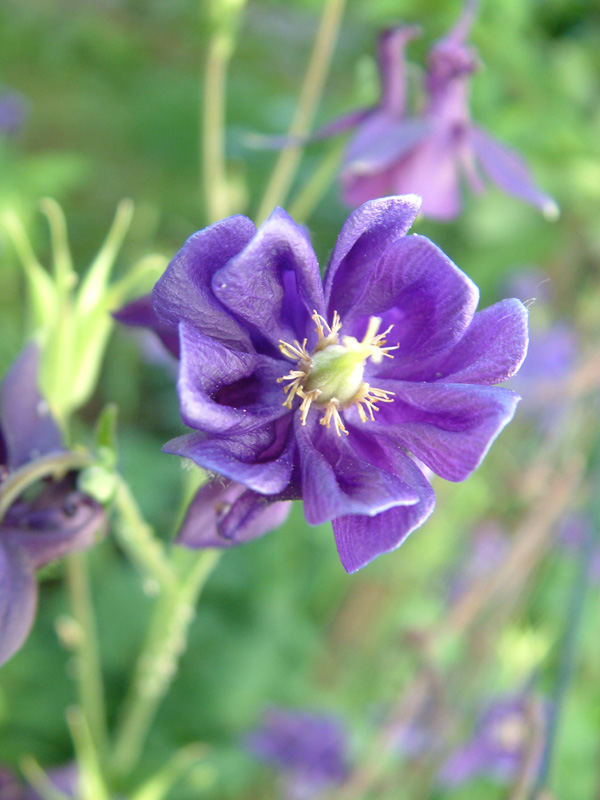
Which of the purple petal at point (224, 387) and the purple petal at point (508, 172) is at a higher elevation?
the purple petal at point (508, 172)

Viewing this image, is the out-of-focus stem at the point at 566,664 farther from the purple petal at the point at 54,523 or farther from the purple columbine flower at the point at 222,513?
the purple petal at the point at 54,523

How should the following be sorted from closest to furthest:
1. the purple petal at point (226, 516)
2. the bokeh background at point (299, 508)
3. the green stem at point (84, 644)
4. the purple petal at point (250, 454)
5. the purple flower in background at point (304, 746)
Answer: the purple petal at point (250, 454) → the purple petal at point (226, 516) → the green stem at point (84, 644) → the bokeh background at point (299, 508) → the purple flower in background at point (304, 746)

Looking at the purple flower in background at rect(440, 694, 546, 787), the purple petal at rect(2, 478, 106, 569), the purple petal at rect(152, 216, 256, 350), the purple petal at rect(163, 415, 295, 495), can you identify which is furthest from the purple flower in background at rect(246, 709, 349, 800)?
the purple petal at rect(152, 216, 256, 350)

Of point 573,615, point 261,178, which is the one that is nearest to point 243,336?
point 573,615

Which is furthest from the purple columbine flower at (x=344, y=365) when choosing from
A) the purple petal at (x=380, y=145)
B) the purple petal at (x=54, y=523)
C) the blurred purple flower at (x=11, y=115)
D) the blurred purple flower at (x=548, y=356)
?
the blurred purple flower at (x=11, y=115)

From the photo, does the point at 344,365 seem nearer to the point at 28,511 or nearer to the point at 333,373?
the point at 333,373

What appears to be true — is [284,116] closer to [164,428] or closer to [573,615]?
[164,428]
